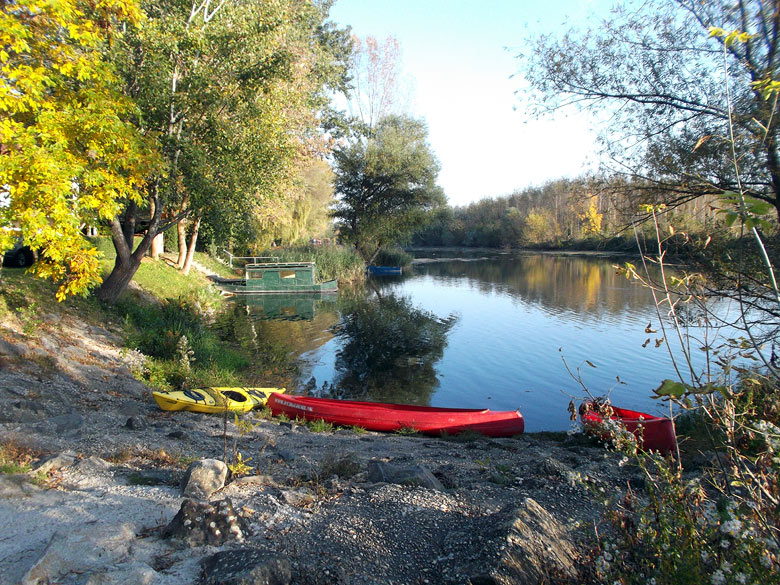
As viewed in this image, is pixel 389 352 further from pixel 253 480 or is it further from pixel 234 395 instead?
pixel 253 480

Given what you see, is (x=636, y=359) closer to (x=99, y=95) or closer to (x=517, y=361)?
(x=517, y=361)

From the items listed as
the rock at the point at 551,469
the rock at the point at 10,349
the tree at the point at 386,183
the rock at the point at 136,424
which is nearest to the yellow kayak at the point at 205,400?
the rock at the point at 136,424

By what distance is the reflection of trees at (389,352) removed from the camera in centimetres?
1311

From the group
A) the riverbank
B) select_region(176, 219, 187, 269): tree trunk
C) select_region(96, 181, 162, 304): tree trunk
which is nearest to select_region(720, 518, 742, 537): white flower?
the riverbank

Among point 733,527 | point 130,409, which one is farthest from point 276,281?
point 733,527

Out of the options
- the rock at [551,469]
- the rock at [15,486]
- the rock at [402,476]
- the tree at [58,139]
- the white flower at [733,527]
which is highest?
the tree at [58,139]

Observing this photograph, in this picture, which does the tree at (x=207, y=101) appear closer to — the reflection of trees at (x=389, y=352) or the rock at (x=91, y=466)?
the reflection of trees at (x=389, y=352)

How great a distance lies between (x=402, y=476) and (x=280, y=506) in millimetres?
1388

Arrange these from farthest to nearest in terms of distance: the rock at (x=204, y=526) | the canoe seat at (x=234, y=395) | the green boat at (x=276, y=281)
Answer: the green boat at (x=276, y=281)
the canoe seat at (x=234, y=395)
the rock at (x=204, y=526)

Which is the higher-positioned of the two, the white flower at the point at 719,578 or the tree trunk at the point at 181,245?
the tree trunk at the point at 181,245

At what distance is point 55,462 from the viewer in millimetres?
4965

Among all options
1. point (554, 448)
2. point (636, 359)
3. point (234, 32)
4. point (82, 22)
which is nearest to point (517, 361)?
point (636, 359)

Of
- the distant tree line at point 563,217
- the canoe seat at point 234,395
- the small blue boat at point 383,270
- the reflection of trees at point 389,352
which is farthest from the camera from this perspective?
the small blue boat at point 383,270

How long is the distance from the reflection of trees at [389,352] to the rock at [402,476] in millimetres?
6998
